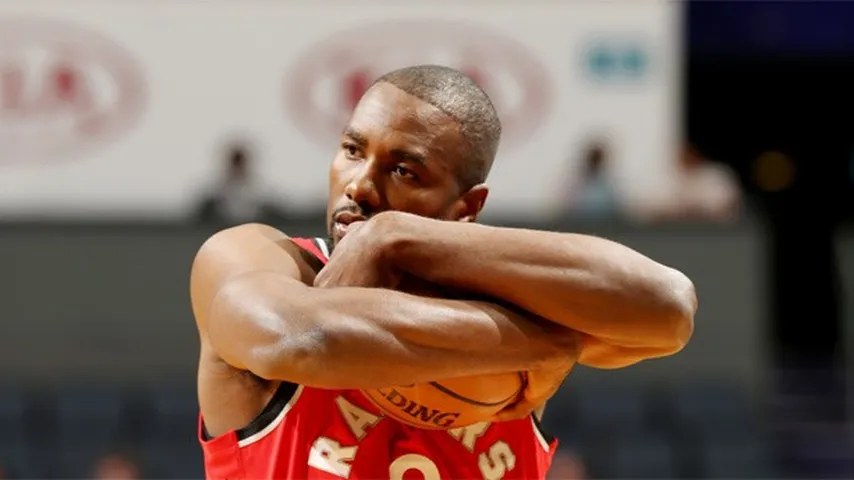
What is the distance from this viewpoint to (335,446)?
2.64 m

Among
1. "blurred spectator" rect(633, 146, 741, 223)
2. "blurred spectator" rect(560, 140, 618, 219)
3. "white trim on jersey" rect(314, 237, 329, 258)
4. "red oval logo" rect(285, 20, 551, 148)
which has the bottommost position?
"blurred spectator" rect(633, 146, 741, 223)

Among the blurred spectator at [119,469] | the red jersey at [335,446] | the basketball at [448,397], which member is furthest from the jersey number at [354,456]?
the blurred spectator at [119,469]

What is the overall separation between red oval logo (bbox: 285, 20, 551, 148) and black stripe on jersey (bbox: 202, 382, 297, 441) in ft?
28.0

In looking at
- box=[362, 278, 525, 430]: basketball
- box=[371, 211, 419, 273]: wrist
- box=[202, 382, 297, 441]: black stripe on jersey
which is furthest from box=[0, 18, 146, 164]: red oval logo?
box=[371, 211, 419, 273]: wrist

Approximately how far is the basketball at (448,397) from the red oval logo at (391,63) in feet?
28.6

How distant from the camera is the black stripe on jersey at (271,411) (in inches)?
104

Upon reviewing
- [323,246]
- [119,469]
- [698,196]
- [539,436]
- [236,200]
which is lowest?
[119,469]

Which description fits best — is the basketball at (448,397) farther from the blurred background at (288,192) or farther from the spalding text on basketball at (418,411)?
the blurred background at (288,192)

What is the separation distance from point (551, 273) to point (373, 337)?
32 centimetres

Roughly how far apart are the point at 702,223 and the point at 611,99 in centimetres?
147

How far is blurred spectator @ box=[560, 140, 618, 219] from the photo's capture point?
393 inches

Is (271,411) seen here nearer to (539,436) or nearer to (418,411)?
(418,411)

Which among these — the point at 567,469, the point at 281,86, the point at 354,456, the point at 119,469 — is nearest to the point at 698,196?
the point at 567,469

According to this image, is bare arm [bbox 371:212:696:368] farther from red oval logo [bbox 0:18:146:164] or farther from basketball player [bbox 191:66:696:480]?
red oval logo [bbox 0:18:146:164]
